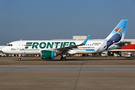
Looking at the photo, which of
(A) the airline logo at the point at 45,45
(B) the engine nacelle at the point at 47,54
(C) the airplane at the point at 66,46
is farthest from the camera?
(A) the airline logo at the point at 45,45

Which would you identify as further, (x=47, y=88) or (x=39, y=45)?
(x=39, y=45)

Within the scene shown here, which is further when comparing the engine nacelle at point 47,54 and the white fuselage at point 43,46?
the white fuselage at point 43,46

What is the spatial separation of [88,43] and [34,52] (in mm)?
9510

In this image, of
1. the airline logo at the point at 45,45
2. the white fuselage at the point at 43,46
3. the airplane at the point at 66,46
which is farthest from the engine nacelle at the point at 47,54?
the airline logo at the point at 45,45

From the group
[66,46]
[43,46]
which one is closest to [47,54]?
[43,46]

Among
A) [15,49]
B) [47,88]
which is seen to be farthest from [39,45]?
[47,88]

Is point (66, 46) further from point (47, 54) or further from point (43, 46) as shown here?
point (47, 54)

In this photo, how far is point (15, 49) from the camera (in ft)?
102

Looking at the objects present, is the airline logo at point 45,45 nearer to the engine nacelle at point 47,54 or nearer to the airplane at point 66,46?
the airplane at point 66,46

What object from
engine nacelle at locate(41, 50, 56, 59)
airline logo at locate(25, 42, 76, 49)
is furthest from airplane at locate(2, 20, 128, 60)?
engine nacelle at locate(41, 50, 56, 59)

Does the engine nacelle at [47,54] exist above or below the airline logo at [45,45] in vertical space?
below

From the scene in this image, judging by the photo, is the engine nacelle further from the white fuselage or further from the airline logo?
the airline logo

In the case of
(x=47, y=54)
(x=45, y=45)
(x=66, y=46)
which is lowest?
(x=47, y=54)

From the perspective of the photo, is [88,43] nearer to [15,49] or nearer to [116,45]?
[116,45]
